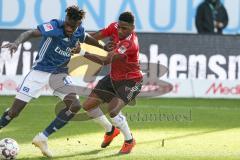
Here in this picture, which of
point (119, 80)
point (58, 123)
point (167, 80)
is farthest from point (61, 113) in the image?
point (167, 80)

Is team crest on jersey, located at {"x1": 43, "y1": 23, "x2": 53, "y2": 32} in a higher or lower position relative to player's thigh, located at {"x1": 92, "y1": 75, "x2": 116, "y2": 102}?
higher

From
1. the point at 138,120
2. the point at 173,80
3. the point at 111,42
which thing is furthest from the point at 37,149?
the point at 173,80

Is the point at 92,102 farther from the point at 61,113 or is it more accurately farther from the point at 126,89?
the point at 61,113

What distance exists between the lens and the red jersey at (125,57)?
10.8 metres

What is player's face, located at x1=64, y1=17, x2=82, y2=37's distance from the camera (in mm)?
10156

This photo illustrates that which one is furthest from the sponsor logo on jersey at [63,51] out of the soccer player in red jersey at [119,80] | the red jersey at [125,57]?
the red jersey at [125,57]

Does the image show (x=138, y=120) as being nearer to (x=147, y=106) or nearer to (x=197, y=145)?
(x=147, y=106)

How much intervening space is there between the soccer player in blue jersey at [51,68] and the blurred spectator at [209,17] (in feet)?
30.5

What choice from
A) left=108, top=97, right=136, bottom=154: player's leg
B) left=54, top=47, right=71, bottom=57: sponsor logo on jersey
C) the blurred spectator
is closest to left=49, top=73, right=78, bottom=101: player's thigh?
left=54, top=47, right=71, bottom=57: sponsor logo on jersey

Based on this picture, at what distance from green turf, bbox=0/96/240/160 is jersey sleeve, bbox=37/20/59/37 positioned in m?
1.63

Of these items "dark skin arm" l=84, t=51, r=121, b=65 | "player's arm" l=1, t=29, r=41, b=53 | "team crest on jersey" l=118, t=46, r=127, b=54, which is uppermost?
"player's arm" l=1, t=29, r=41, b=53

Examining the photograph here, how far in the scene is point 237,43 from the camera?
17.7 meters

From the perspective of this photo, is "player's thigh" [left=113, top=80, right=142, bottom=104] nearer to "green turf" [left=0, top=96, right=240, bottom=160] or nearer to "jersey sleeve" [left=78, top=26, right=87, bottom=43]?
"green turf" [left=0, top=96, right=240, bottom=160]

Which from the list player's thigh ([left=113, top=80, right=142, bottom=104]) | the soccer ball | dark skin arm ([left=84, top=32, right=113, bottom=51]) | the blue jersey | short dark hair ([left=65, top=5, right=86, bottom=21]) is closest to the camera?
the soccer ball
